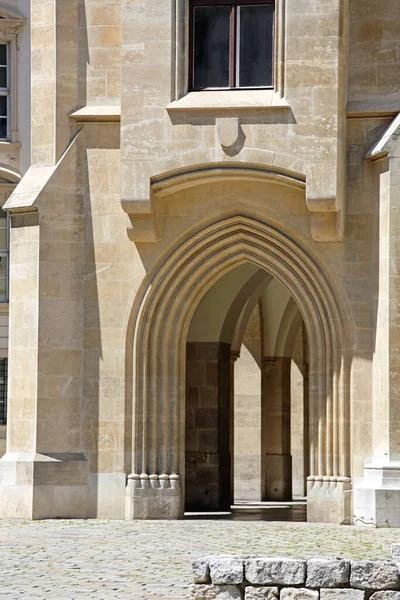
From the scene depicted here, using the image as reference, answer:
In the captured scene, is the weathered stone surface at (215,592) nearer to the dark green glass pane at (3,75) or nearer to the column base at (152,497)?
the column base at (152,497)

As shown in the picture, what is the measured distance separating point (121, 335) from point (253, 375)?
1009 cm

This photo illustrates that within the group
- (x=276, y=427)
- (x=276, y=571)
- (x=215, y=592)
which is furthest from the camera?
(x=276, y=427)

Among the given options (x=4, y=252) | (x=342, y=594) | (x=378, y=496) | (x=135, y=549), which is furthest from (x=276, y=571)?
(x=4, y=252)

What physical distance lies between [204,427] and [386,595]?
16782mm

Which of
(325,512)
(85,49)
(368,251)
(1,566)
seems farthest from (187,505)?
(1,566)

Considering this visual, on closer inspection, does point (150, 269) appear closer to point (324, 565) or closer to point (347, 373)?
point (347, 373)

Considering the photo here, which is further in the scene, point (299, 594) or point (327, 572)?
point (299, 594)

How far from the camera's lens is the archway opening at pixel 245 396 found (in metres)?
28.6

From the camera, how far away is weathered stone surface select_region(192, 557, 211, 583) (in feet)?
40.1

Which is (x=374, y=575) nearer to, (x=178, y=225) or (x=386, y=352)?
(x=386, y=352)

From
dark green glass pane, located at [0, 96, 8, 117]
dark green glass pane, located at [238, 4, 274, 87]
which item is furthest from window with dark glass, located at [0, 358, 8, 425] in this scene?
dark green glass pane, located at [238, 4, 274, 87]

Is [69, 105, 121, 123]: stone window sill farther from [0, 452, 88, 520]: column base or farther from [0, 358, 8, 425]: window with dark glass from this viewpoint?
[0, 358, 8, 425]: window with dark glass

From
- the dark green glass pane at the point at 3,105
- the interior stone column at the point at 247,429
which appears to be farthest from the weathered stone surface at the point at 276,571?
the interior stone column at the point at 247,429

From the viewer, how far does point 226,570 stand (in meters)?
12.1
